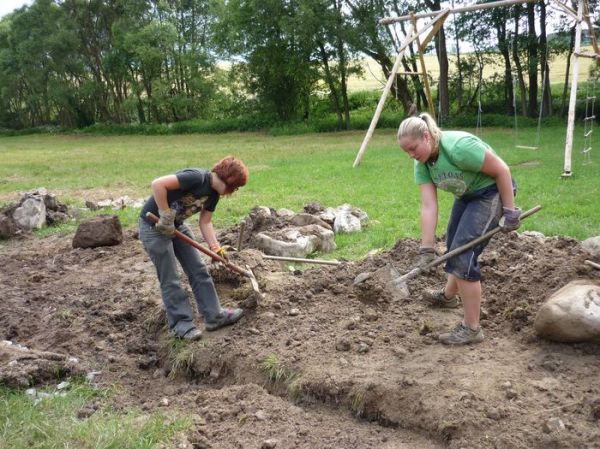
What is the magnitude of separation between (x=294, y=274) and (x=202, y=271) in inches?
47.0

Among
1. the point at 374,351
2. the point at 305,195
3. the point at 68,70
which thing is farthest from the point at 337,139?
the point at 68,70

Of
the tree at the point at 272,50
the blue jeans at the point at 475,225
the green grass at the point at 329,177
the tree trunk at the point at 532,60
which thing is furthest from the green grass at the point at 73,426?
the tree at the point at 272,50

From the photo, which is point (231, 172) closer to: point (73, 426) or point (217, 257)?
point (217, 257)

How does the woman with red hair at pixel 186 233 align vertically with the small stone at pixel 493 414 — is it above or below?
above

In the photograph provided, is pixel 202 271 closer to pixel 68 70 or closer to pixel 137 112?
pixel 137 112

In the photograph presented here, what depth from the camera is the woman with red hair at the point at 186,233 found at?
4.57 m

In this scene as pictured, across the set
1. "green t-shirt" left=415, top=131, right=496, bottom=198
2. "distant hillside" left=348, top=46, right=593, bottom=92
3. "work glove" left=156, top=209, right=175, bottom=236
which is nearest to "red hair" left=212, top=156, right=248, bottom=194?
"work glove" left=156, top=209, right=175, bottom=236

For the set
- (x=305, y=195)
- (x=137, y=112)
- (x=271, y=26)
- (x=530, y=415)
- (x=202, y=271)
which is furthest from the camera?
(x=137, y=112)

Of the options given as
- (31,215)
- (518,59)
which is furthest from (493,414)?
(518,59)

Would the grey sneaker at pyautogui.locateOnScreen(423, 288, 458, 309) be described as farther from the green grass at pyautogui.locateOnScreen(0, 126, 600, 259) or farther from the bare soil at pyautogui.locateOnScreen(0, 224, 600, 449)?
the green grass at pyautogui.locateOnScreen(0, 126, 600, 259)

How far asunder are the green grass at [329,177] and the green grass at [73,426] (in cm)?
367

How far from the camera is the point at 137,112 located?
3944cm

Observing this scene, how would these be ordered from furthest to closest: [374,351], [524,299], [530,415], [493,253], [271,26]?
[271,26]
[493,253]
[524,299]
[374,351]
[530,415]

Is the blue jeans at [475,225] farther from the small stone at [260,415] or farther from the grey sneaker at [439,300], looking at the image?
the small stone at [260,415]
